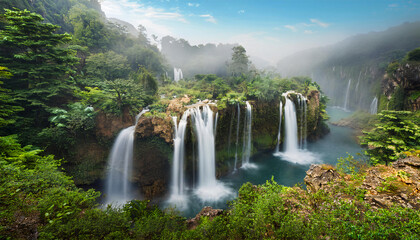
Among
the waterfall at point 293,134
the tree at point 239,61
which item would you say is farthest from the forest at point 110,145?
the tree at point 239,61

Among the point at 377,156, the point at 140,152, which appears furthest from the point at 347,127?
the point at 140,152

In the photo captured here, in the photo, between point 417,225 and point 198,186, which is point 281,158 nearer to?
point 198,186

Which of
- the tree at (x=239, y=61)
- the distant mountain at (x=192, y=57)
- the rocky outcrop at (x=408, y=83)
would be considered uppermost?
the distant mountain at (x=192, y=57)

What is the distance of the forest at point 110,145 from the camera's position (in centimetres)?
373

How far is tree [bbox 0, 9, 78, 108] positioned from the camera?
883cm

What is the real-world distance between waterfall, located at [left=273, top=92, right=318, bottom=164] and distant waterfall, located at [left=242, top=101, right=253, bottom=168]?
4.07 m

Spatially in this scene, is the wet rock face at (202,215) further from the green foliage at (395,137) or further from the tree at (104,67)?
the tree at (104,67)

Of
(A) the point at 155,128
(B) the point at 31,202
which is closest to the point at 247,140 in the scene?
(A) the point at 155,128

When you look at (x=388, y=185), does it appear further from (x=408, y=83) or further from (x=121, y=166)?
(x=408, y=83)

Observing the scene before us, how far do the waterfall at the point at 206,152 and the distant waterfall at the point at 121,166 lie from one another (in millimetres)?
4974

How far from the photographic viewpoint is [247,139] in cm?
1661

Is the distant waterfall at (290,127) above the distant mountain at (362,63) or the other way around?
the other way around

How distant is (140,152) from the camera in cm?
1166

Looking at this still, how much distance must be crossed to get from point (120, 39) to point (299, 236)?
94.5 feet
